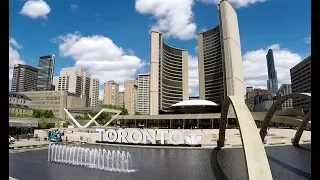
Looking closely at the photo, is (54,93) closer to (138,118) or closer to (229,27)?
(138,118)

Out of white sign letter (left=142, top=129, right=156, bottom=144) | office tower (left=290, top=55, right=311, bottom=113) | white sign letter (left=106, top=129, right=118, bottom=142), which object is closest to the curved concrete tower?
office tower (left=290, top=55, right=311, bottom=113)

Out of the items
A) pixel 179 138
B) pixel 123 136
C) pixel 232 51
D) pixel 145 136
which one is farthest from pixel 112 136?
pixel 232 51

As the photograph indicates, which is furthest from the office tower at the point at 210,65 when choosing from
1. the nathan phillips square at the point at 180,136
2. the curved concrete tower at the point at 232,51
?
the curved concrete tower at the point at 232,51

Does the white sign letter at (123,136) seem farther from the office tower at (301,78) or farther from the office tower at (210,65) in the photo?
the office tower at (210,65)

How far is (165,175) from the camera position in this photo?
57.7ft

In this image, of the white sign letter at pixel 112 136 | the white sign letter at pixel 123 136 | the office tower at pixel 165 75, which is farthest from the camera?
the office tower at pixel 165 75

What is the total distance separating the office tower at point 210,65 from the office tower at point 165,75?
12310mm

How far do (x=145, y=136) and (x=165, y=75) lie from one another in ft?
363

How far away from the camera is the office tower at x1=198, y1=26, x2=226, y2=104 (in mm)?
139250

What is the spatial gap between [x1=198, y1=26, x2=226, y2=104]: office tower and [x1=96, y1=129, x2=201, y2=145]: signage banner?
4125 inches

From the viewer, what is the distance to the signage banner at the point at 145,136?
1368 inches
